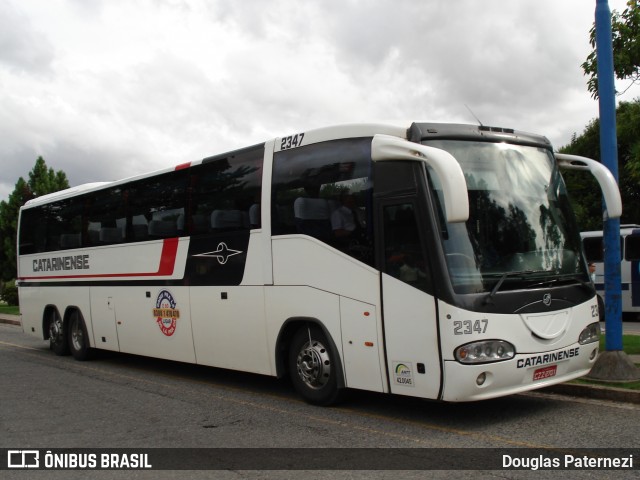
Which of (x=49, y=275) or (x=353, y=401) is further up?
(x=49, y=275)

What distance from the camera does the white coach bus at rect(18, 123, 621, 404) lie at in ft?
21.9

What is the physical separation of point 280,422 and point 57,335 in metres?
8.74

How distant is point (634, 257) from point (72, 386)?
1629 centimetres

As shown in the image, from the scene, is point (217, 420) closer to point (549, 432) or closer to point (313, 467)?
point (313, 467)

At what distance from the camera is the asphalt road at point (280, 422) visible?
20.4 feet

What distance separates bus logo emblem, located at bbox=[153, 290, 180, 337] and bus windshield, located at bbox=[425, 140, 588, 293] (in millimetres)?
5319

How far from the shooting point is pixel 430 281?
22.1 ft

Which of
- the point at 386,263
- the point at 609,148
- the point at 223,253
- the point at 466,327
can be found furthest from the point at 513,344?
the point at 223,253

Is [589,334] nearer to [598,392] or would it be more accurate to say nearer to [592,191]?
[598,392]

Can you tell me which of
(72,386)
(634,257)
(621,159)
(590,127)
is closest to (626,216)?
(621,159)

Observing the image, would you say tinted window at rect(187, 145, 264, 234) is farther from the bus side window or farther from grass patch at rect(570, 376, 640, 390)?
grass patch at rect(570, 376, 640, 390)

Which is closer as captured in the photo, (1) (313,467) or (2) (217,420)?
(1) (313,467)

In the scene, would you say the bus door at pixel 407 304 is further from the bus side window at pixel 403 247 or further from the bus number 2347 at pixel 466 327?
the bus number 2347 at pixel 466 327

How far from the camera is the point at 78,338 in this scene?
13961 mm
